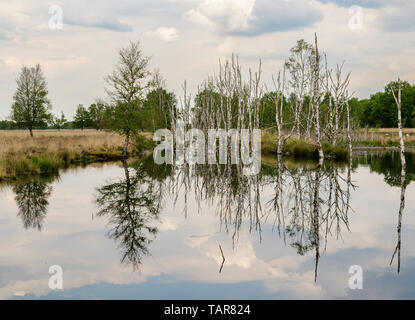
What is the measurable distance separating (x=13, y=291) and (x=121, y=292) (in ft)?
5.85

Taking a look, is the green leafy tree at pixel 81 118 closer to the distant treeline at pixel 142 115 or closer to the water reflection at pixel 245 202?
the distant treeline at pixel 142 115

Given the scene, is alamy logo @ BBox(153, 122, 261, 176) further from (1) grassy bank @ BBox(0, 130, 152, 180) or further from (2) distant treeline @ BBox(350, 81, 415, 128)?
(2) distant treeline @ BBox(350, 81, 415, 128)

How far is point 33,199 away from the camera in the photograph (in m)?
14.2

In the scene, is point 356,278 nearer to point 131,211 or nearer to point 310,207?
point 310,207

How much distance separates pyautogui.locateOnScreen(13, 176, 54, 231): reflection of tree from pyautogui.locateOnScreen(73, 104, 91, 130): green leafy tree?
88.2 m

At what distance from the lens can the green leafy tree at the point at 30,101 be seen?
55594 mm

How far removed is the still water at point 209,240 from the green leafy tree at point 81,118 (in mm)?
90850

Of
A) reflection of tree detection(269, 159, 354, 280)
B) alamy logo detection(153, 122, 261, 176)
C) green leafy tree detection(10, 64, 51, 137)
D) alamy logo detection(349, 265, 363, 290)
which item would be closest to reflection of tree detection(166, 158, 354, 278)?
reflection of tree detection(269, 159, 354, 280)

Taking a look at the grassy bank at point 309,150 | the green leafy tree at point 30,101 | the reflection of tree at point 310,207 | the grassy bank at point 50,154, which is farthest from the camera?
the green leafy tree at point 30,101

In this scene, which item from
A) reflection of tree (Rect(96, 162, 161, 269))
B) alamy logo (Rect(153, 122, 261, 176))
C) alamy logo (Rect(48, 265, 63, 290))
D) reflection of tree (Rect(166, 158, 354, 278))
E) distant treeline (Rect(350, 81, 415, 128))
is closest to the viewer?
alamy logo (Rect(48, 265, 63, 290))

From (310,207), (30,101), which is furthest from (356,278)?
(30,101)

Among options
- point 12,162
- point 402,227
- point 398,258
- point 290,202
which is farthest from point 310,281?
point 12,162

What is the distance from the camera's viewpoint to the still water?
666 cm

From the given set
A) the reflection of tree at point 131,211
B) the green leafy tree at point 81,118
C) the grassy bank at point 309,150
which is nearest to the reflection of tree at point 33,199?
the reflection of tree at point 131,211
